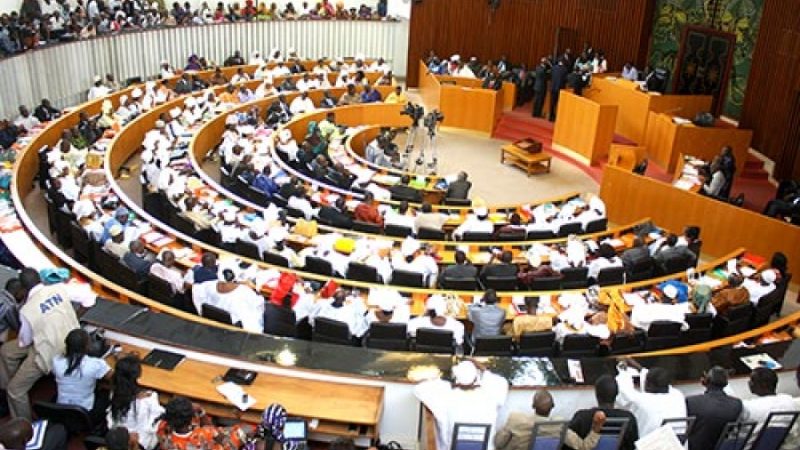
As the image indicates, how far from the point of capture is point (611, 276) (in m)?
11.3

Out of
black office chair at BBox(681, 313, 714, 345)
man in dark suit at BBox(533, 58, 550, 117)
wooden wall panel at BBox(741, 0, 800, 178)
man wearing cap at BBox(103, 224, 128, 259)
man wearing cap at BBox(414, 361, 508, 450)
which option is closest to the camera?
man wearing cap at BBox(414, 361, 508, 450)

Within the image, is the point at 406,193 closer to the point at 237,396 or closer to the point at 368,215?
the point at 368,215

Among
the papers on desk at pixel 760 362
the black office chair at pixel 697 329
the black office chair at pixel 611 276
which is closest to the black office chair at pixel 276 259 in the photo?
the black office chair at pixel 611 276

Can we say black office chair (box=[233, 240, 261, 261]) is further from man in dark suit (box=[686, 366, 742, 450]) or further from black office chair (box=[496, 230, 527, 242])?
man in dark suit (box=[686, 366, 742, 450])

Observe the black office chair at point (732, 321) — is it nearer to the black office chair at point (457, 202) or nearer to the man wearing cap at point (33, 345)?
the black office chair at point (457, 202)

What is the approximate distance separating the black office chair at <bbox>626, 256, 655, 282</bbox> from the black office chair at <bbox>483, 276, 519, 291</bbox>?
1928mm

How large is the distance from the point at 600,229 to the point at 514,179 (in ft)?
16.2

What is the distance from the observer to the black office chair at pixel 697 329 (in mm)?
9719

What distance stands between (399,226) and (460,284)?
97.8 inches

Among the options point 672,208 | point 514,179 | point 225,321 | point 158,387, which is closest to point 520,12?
point 514,179

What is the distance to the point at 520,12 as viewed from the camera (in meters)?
24.6

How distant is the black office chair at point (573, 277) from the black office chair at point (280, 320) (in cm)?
406

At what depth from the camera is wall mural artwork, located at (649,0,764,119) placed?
61.2 feet

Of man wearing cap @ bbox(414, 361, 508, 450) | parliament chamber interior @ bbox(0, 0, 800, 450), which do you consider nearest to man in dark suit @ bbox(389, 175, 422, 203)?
parliament chamber interior @ bbox(0, 0, 800, 450)
